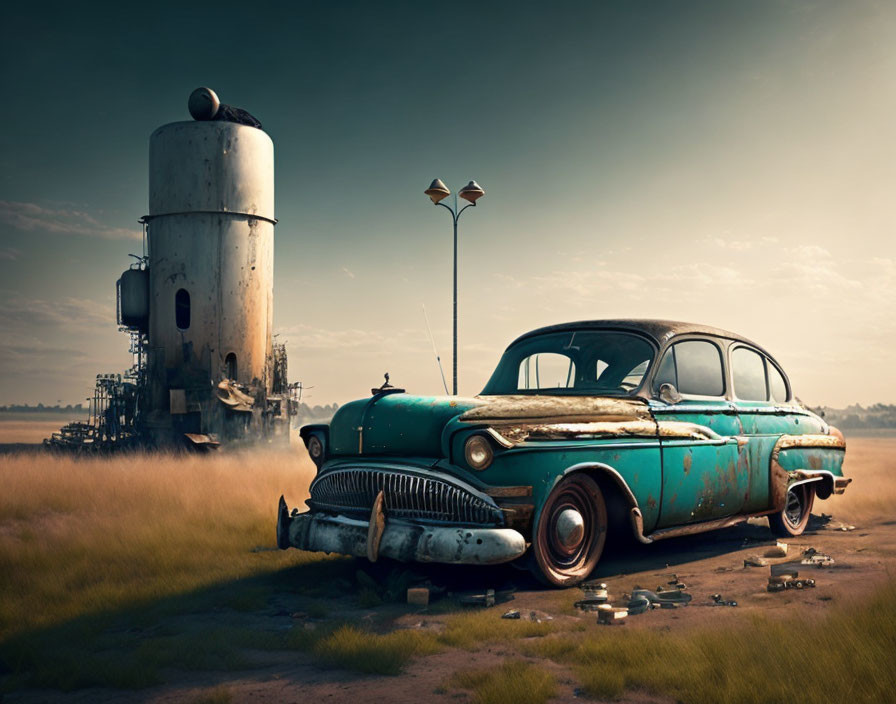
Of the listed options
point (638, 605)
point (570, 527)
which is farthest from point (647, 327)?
point (638, 605)

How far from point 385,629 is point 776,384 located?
5.04 meters

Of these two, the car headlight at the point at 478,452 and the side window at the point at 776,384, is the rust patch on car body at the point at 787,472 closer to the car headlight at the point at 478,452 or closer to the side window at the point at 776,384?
the side window at the point at 776,384

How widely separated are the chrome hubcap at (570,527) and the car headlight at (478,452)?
2.28ft

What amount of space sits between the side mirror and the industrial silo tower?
13.2 m

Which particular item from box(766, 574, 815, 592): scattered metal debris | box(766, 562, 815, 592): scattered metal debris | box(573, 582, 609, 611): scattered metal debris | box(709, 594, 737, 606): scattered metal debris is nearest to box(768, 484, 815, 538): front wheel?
box(766, 562, 815, 592): scattered metal debris

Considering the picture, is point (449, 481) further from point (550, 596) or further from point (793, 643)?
point (793, 643)

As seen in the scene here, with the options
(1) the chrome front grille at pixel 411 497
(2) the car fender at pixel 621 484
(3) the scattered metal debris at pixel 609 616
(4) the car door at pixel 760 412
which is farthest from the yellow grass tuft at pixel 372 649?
(4) the car door at pixel 760 412

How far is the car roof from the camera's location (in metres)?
6.52

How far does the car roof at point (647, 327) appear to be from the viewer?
6523 mm

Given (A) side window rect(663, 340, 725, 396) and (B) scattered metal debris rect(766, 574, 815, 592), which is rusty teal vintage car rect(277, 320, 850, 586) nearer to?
(A) side window rect(663, 340, 725, 396)

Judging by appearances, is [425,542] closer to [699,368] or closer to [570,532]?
[570,532]

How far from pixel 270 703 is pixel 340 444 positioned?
2.54 metres

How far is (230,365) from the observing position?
58.8ft

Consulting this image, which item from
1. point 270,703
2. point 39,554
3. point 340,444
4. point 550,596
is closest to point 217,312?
point 39,554
